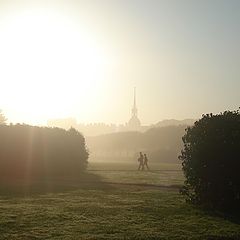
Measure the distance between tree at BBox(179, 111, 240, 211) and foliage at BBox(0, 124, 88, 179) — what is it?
807 inches

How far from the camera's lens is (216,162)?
1920cm

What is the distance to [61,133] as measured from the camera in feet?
141

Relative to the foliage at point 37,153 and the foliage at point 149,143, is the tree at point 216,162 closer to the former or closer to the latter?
the foliage at point 37,153

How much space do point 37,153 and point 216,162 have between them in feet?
78.9

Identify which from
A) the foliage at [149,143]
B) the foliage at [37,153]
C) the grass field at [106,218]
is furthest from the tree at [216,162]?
the foliage at [149,143]

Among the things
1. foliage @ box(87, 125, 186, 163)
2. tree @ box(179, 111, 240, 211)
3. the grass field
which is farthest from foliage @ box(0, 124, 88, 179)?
foliage @ box(87, 125, 186, 163)

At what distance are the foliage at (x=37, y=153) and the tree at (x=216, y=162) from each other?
2051cm

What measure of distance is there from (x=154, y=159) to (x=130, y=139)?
33220 millimetres

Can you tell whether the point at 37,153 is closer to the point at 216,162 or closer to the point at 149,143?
the point at 216,162

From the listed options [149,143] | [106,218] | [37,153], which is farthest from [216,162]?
[149,143]

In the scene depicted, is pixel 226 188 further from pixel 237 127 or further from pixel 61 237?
pixel 61 237

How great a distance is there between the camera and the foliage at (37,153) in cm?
3869

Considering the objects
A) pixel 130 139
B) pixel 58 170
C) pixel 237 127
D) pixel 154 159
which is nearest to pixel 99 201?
pixel 237 127

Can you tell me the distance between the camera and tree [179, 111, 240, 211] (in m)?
18.9
